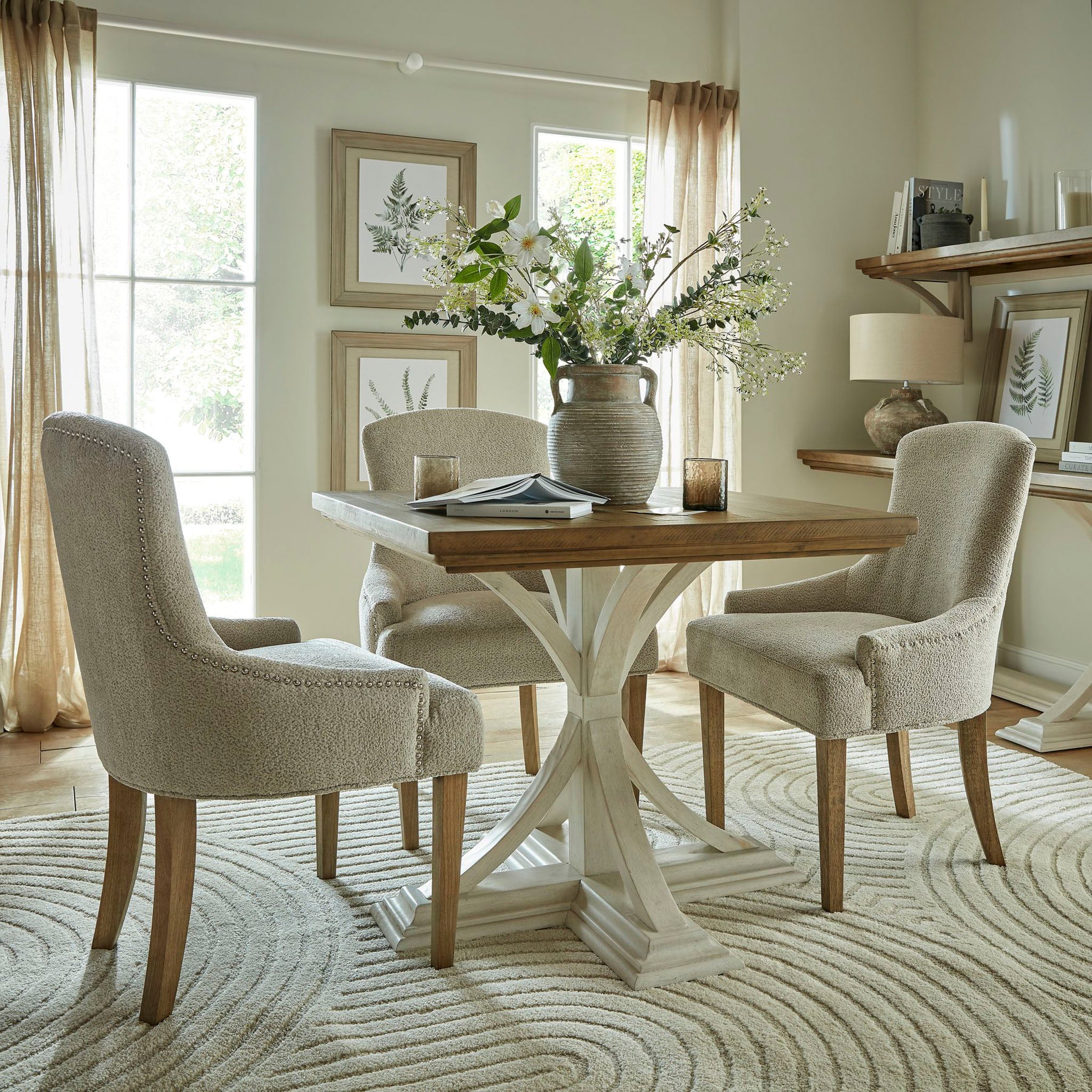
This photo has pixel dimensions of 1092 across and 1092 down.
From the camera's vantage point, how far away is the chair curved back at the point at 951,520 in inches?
91.4

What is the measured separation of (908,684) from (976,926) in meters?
0.45

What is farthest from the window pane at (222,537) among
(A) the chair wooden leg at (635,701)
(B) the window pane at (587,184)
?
(A) the chair wooden leg at (635,701)

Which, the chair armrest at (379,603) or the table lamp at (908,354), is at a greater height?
A: the table lamp at (908,354)

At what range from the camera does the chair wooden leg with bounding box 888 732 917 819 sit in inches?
102

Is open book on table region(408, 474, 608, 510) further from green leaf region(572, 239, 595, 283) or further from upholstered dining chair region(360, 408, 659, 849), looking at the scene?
upholstered dining chair region(360, 408, 659, 849)

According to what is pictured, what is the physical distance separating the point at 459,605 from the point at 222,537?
1507 mm

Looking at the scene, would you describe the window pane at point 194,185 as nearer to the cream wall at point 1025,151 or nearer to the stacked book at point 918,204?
the stacked book at point 918,204

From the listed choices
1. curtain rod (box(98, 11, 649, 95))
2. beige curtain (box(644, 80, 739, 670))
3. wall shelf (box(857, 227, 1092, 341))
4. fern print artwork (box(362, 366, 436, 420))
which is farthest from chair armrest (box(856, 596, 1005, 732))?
curtain rod (box(98, 11, 649, 95))

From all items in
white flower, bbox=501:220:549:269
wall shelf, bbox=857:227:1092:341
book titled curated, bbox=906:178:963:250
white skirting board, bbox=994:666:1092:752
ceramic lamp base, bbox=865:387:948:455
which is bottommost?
white skirting board, bbox=994:666:1092:752

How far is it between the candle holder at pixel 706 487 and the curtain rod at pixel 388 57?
2.45 meters

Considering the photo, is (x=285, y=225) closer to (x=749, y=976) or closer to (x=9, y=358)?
(x=9, y=358)

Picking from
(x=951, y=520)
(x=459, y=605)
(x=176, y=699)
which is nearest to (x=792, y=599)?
(x=951, y=520)

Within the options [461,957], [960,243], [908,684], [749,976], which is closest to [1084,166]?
[960,243]

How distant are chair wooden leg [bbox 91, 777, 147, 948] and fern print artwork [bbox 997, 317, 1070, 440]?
291 centimetres
